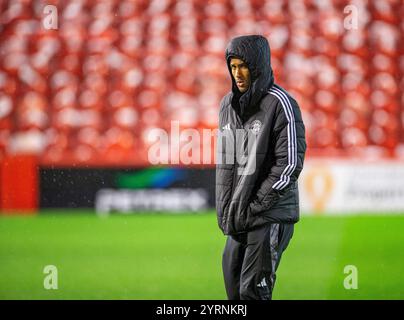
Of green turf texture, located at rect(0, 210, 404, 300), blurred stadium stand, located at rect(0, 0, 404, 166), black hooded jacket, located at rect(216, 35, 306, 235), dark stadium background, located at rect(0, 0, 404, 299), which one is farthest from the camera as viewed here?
blurred stadium stand, located at rect(0, 0, 404, 166)

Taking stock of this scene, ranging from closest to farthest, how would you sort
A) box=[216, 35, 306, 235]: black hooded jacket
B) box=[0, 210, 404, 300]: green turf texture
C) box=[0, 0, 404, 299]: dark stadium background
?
1. box=[216, 35, 306, 235]: black hooded jacket
2. box=[0, 210, 404, 300]: green turf texture
3. box=[0, 0, 404, 299]: dark stadium background

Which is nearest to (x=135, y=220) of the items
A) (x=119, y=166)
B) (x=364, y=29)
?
(x=119, y=166)

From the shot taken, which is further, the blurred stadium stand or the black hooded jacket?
the blurred stadium stand

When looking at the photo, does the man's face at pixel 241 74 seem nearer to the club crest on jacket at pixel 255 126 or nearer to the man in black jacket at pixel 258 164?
Result: the man in black jacket at pixel 258 164

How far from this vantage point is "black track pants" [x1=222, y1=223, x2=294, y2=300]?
2.54 metres

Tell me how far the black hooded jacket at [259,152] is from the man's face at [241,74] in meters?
0.02

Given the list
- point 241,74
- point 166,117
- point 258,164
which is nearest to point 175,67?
point 166,117

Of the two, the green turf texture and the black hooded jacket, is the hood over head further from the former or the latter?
the green turf texture

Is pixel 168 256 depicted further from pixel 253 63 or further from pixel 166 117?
pixel 253 63

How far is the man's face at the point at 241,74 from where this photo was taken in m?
2.56

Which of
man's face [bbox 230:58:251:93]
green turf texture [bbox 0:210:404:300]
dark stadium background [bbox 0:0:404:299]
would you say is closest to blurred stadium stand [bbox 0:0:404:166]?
dark stadium background [bbox 0:0:404:299]

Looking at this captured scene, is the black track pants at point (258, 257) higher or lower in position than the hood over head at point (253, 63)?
lower

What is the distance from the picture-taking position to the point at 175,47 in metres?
7.70

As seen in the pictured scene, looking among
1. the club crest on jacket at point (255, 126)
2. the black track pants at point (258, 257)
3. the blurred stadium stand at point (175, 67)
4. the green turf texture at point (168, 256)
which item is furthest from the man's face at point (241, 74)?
the blurred stadium stand at point (175, 67)
